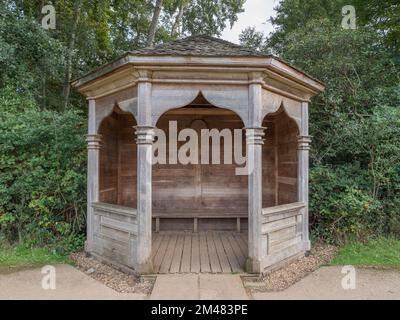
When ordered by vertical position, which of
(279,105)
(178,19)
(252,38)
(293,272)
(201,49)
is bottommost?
(293,272)

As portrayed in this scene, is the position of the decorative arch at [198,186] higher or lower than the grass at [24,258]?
higher

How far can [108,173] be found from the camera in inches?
188

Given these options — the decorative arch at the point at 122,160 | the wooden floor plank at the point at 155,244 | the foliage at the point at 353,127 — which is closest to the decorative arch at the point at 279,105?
the foliage at the point at 353,127

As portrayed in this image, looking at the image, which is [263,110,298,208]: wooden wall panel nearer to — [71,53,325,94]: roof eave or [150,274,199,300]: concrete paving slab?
[71,53,325,94]: roof eave

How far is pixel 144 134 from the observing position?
10.5 ft

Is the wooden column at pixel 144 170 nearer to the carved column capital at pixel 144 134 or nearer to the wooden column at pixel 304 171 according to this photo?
the carved column capital at pixel 144 134

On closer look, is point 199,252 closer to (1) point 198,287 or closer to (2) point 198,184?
(1) point 198,287

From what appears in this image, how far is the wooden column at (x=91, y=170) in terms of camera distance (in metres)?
3.94

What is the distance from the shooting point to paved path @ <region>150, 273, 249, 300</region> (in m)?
2.71

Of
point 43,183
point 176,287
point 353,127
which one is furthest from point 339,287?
point 43,183

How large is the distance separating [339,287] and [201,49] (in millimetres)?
3146

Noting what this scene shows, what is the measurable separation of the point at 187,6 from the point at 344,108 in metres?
9.72

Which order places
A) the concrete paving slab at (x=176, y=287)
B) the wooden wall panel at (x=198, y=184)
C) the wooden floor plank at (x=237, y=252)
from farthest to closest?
1. the wooden wall panel at (x=198, y=184)
2. the wooden floor plank at (x=237, y=252)
3. the concrete paving slab at (x=176, y=287)

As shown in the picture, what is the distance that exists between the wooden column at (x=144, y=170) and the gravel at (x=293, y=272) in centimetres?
121
